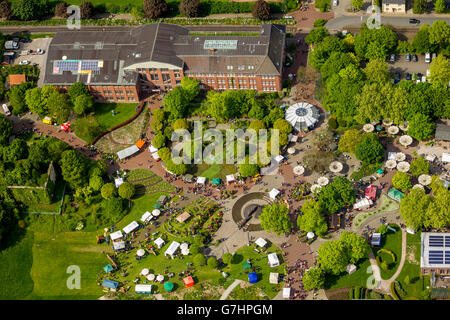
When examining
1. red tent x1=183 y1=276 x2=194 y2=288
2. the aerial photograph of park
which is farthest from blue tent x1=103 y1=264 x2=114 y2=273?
red tent x1=183 y1=276 x2=194 y2=288

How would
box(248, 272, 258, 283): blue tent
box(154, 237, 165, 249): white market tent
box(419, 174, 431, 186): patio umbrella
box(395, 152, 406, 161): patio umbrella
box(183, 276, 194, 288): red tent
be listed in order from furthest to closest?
box(395, 152, 406, 161): patio umbrella < box(419, 174, 431, 186): patio umbrella < box(154, 237, 165, 249): white market tent < box(183, 276, 194, 288): red tent < box(248, 272, 258, 283): blue tent

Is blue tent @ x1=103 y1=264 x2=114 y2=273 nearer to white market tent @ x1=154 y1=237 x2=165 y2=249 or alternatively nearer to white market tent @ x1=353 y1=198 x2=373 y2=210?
white market tent @ x1=154 y1=237 x2=165 y2=249

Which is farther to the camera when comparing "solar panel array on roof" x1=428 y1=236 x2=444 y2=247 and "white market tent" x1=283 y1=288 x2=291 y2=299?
"solar panel array on roof" x1=428 y1=236 x2=444 y2=247

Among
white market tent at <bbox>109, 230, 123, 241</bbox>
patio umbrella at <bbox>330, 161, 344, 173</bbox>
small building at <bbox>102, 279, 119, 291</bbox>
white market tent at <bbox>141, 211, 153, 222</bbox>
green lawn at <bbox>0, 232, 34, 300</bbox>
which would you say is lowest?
green lawn at <bbox>0, 232, 34, 300</bbox>

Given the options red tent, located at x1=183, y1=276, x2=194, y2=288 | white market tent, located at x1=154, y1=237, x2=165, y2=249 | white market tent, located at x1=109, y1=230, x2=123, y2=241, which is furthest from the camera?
white market tent, located at x1=109, y1=230, x2=123, y2=241

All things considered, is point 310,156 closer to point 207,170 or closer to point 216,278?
point 207,170

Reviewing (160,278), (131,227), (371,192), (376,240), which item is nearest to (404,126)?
(371,192)

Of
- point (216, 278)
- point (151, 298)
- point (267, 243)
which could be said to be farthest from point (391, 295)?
point (151, 298)

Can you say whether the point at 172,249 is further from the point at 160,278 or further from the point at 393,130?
the point at 393,130
